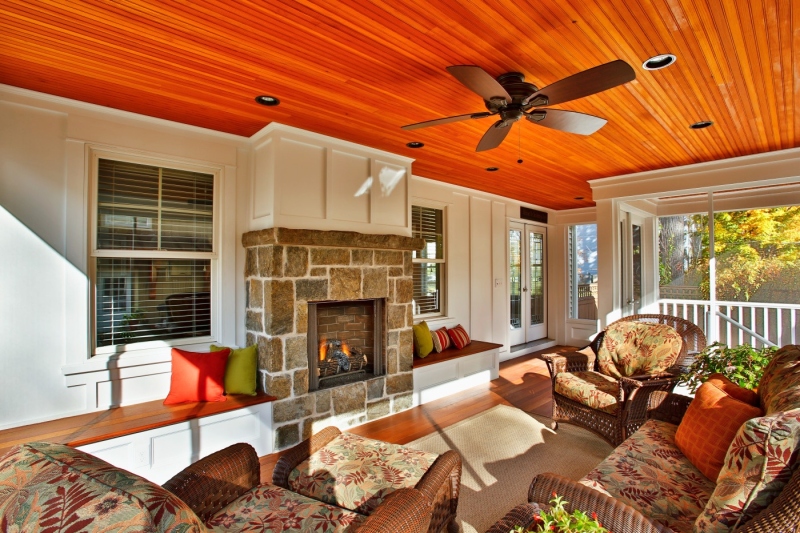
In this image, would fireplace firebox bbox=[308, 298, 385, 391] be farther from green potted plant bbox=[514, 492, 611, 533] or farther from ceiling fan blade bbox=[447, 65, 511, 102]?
green potted plant bbox=[514, 492, 611, 533]

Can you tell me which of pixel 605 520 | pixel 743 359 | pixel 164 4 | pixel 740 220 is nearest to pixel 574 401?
pixel 743 359

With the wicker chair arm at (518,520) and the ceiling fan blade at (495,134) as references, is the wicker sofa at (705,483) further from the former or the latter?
the ceiling fan blade at (495,134)

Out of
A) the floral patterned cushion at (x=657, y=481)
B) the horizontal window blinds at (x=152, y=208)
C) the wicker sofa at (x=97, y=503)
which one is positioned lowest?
the floral patterned cushion at (x=657, y=481)

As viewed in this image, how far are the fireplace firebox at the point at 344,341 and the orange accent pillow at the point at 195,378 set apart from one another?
0.73 m

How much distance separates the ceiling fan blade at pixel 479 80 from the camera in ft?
6.10

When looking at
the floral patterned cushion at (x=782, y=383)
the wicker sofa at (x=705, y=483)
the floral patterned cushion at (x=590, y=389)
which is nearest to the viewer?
the wicker sofa at (x=705, y=483)

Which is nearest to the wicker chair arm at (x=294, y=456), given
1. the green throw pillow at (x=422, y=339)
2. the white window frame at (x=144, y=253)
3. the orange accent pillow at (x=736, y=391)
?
the white window frame at (x=144, y=253)

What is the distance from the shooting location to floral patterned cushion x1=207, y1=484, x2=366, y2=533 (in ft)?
5.01

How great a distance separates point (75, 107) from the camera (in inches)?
109

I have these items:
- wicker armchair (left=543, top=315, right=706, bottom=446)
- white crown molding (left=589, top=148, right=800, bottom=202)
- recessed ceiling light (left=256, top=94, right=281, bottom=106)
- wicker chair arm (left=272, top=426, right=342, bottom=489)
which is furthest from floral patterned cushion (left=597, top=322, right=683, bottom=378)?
recessed ceiling light (left=256, top=94, right=281, bottom=106)

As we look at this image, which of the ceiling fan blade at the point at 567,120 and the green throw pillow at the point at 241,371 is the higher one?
the ceiling fan blade at the point at 567,120

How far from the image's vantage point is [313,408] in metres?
3.40

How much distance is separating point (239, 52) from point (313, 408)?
8.78 feet

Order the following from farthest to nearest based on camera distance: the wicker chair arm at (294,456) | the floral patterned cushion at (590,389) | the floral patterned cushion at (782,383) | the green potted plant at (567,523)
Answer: the floral patterned cushion at (590,389) → the wicker chair arm at (294,456) → the floral patterned cushion at (782,383) → the green potted plant at (567,523)
